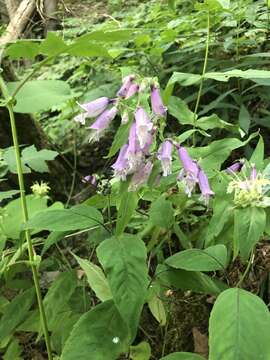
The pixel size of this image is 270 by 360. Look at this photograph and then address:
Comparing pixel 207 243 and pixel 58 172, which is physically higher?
pixel 207 243

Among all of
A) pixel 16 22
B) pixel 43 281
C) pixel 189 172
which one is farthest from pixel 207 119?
pixel 16 22

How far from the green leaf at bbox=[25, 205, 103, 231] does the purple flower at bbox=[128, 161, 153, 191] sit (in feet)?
0.38

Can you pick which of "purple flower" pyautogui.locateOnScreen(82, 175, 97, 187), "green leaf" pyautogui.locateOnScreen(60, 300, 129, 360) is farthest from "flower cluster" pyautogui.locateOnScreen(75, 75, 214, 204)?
"purple flower" pyautogui.locateOnScreen(82, 175, 97, 187)

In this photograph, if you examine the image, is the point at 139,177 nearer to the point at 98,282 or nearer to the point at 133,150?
the point at 133,150

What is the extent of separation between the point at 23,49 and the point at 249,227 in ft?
2.19

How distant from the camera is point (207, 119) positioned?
1.57m

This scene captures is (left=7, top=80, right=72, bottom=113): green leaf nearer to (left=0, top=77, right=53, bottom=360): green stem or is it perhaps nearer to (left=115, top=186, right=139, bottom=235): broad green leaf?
(left=0, top=77, right=53, bottom=360): green stem

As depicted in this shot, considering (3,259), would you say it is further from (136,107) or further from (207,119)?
(207,119)

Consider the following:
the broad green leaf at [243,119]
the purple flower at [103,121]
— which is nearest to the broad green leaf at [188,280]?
the purple flower at [103,121]

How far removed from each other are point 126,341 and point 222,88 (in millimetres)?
1924

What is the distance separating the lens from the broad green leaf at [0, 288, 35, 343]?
1551 millimetres

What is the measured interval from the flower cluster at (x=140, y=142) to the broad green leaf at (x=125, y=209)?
2 cm

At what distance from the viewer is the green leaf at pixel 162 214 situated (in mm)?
1404

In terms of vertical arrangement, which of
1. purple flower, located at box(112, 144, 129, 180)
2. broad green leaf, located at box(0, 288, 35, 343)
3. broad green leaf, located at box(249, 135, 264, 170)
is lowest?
broad green leaf, located at box(0, 288, 35, 343)
